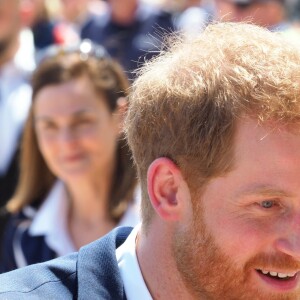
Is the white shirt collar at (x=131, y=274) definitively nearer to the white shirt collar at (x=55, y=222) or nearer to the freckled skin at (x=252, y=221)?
the freckled skin at (x=252, y=221)

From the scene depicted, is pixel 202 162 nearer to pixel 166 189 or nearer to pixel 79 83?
pixel 166 189

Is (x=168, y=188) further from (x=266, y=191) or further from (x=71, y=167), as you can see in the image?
(x=71, y=167)

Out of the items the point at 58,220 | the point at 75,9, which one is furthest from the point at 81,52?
the point at 75,9

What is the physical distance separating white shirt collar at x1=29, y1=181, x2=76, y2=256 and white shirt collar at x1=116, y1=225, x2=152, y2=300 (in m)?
1.41

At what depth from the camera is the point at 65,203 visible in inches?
147

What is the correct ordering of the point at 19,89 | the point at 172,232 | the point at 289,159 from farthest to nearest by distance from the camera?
the point at 19,89 < the point at 172,232 < the point at 289,159

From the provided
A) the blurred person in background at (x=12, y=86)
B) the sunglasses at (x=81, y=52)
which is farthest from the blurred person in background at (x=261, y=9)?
the sunglasses at (x=81, y=52)

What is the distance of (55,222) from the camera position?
360 centimetres

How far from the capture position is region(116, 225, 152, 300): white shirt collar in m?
1.99

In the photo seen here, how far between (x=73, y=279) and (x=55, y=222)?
5.29ft

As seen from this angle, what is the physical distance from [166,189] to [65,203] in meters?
1.75

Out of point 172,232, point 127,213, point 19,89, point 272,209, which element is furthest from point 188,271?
point 19,89

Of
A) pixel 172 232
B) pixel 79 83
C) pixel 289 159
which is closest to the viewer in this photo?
pixel 289 159

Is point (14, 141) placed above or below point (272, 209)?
below
